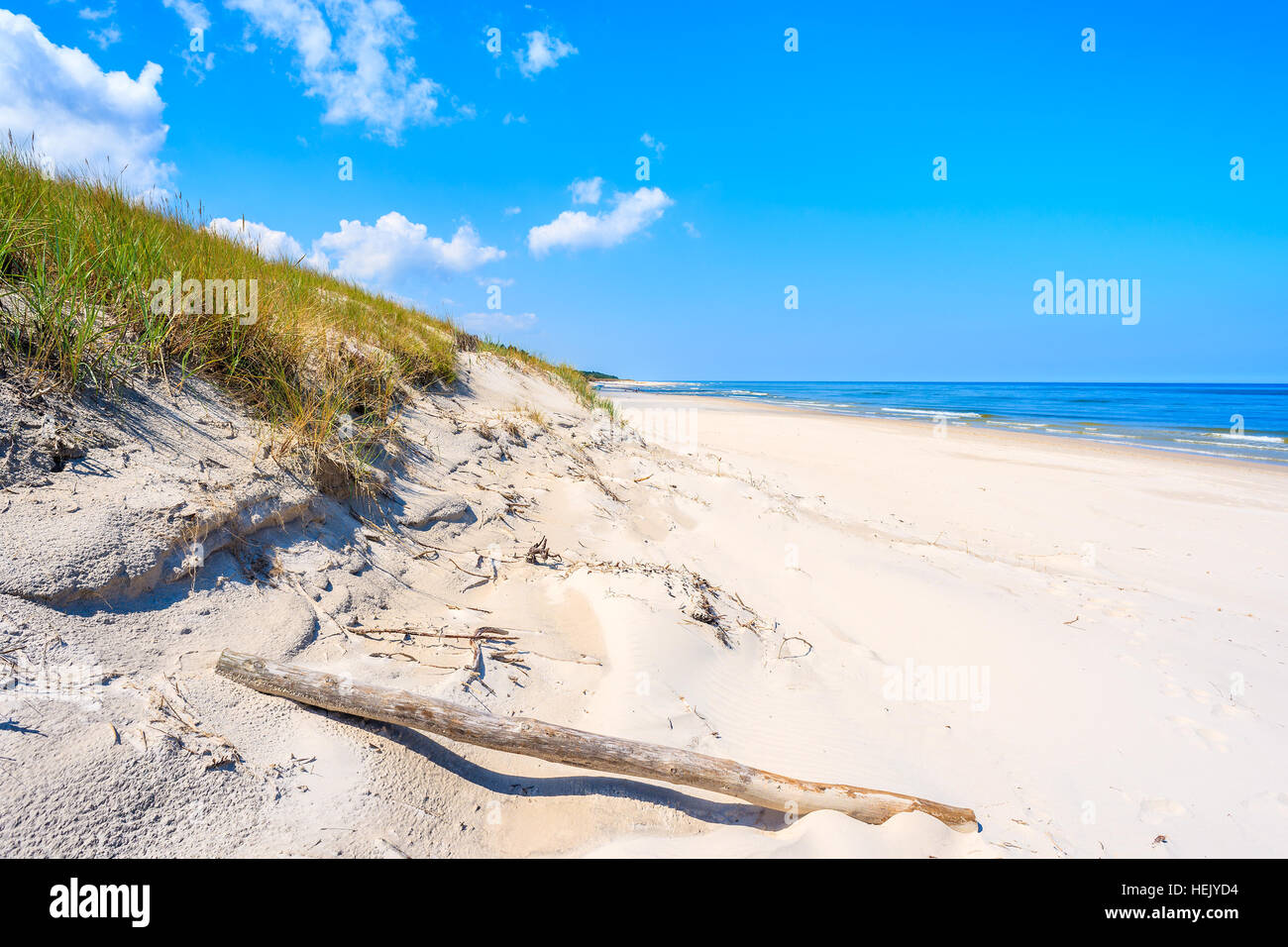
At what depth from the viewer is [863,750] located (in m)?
3.00

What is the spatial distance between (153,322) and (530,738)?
11.9ft

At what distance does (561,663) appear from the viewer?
10.4 ft

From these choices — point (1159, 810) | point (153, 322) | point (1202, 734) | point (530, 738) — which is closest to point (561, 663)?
point (530, 738)

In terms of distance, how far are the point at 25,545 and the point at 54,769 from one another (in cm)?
104

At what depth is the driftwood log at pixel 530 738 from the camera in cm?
218

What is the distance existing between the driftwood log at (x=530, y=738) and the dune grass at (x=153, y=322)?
184cm
